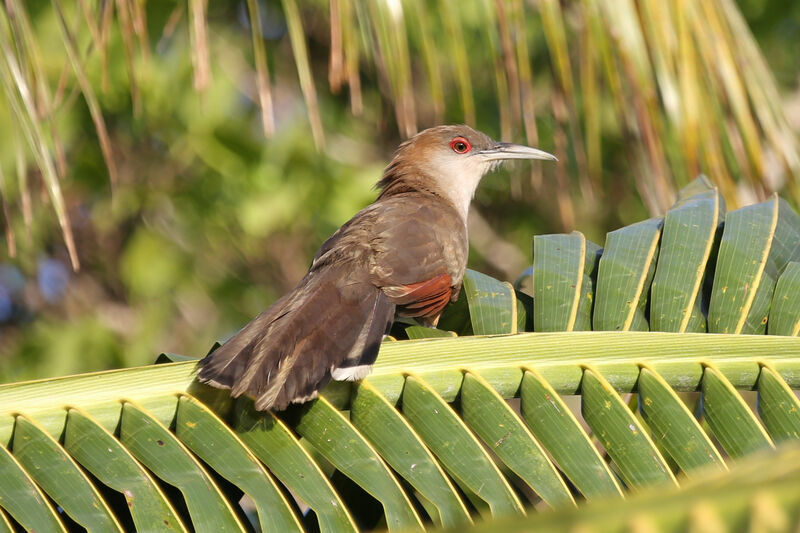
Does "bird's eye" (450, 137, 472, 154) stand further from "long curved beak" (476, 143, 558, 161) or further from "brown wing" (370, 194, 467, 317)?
"brown wing" (370, 194, 467, 317)

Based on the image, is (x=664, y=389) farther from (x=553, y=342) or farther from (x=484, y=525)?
(x=484, y=525)

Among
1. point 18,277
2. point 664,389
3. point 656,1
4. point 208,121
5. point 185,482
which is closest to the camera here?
point 185,482

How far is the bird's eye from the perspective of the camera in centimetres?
545

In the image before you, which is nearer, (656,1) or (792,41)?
(656,1)

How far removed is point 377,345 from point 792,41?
733 cm

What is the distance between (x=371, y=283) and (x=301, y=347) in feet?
2.95

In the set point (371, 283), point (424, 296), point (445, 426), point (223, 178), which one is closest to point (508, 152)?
point (424, 296)

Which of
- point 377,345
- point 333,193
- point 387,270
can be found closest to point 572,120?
point 387,270

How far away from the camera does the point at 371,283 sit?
352 centimetres

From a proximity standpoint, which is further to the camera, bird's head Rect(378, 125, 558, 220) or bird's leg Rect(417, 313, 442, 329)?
bird's head Rect(378, 125, 558, 220)

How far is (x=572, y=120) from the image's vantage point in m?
3.86

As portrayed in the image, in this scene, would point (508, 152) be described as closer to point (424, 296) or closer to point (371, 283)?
point (424, 296)

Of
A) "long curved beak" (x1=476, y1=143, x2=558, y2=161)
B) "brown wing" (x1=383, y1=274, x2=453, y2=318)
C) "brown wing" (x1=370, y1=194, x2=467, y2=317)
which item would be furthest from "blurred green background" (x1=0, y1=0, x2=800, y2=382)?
"brown wing" (x1=383, y1=274, x2=453, y2=318)

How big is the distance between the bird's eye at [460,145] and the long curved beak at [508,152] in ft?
0.31
